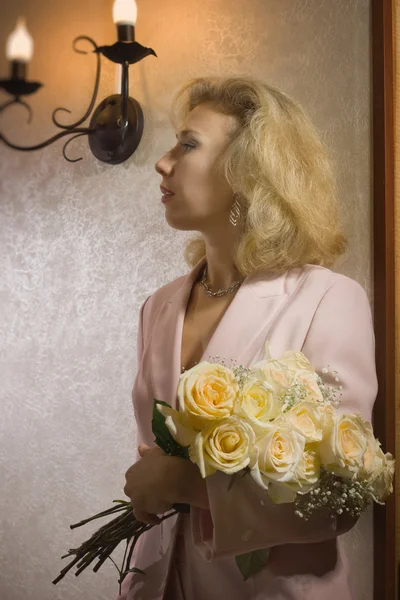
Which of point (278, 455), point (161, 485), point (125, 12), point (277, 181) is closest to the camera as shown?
point (278, 455)

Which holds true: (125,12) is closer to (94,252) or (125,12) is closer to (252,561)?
(94,252)

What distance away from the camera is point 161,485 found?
80 cm

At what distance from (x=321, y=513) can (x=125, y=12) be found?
77 cm

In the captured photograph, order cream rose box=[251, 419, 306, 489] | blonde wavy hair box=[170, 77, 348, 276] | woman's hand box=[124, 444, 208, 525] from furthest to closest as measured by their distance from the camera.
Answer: blonde wavy hair box=[170, 77, 348, 276] < woman's hand box=[124, 444, 208, 525] < cream rose box=[251, 419, 306, 489]

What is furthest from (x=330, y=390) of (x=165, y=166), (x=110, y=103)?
(x=110, y=103)

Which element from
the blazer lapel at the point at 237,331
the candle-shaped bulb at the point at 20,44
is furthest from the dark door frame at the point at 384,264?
the candle-shaped bulb at the point at 20,44

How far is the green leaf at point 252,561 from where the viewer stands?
0.81m

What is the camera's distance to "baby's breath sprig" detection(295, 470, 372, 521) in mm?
726

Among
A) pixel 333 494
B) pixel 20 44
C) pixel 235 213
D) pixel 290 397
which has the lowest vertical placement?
pixel 333 494

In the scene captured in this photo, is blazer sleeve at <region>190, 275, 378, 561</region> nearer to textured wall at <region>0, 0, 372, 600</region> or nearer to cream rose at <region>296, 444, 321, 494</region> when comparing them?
cream rose at <region>296, 444, 321, 494</region>

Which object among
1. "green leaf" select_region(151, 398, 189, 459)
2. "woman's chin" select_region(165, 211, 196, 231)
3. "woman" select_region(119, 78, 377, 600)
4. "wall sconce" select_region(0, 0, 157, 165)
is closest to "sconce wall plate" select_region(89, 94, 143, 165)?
"wall sconce" select_region(0, 0, 157, 165)

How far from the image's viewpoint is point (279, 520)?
0.77 m

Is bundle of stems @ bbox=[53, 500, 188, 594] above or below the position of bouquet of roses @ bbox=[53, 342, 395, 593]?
below

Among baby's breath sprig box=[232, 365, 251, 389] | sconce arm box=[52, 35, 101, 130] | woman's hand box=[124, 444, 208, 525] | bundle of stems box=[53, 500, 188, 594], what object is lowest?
bundle of stems box=[53, 500, 188, 594]
